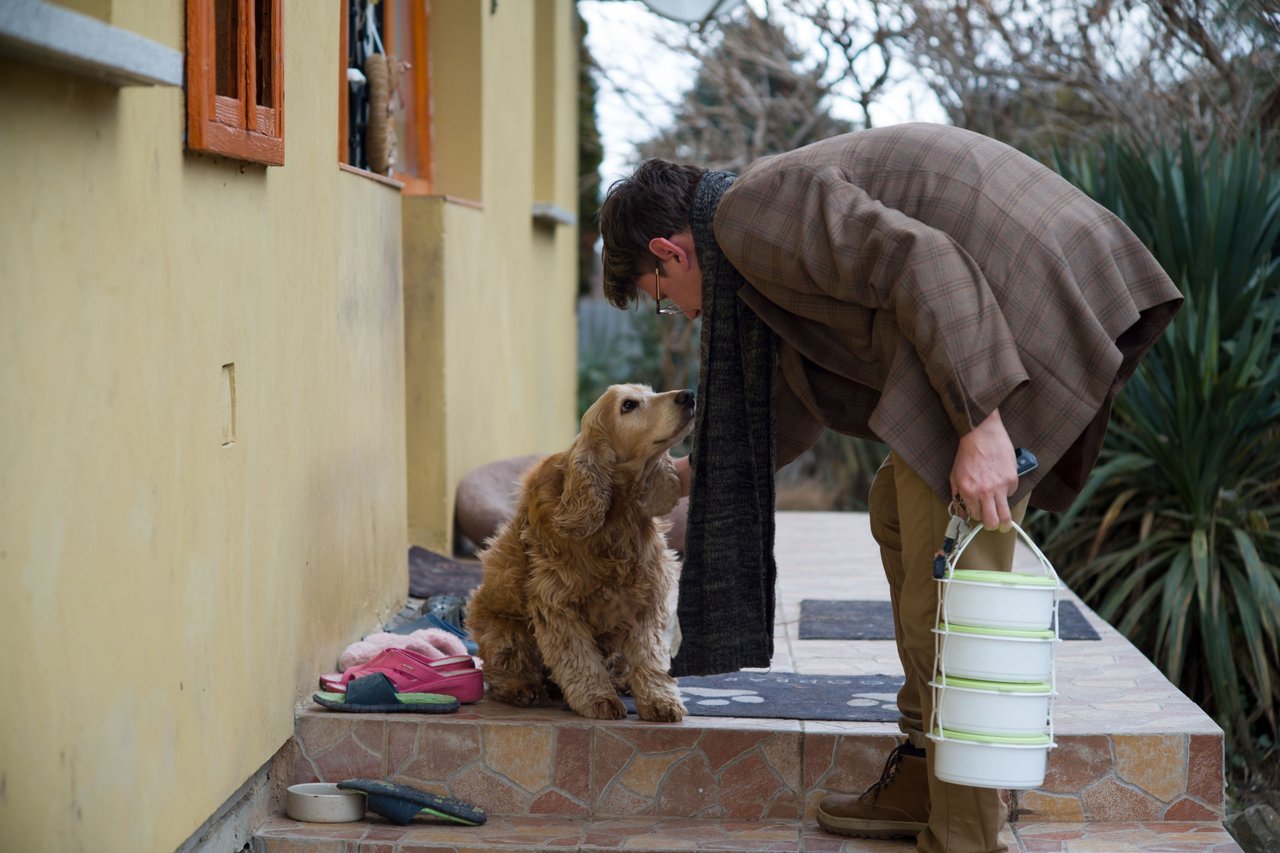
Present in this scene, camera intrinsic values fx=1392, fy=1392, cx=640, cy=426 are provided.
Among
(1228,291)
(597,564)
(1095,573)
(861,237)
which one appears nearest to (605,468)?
(597,564)

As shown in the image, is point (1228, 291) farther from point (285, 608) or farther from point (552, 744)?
point (285, 608)

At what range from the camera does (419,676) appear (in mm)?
3910

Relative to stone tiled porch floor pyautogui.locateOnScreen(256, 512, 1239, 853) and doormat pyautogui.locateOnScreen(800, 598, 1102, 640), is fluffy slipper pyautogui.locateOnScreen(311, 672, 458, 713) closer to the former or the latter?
stone tiled porch floor pyautogui.locateOnScreen(256, 512, 1239, 853)

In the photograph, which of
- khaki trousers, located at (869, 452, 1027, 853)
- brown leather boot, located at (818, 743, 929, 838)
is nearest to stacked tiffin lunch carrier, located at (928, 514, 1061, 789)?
khaki trousers, located at (869, 452, 1027, 853)

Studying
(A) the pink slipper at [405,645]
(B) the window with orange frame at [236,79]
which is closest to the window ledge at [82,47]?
(B) the window with orange frame at [236,79]

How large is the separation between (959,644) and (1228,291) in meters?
4.33

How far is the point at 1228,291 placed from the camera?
6387mm

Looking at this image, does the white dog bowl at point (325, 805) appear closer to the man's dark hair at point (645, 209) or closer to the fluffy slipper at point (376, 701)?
the fluffy slipper at point (376, 701)

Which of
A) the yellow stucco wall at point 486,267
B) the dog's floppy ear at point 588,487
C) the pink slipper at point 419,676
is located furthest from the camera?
the yellow stucco wall at point 486,267

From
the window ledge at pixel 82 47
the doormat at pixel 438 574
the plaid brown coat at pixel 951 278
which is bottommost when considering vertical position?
the doormat at pixel 438 574

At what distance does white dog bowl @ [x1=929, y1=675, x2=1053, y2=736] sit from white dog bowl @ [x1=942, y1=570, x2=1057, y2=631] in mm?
120

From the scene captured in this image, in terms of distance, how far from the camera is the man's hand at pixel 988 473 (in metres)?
2.70

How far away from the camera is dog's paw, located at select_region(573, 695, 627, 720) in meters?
3.70

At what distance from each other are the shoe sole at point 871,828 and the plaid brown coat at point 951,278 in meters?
0.93
